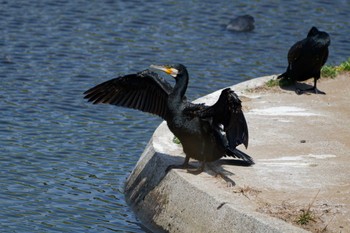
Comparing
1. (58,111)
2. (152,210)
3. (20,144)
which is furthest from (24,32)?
(152,210)

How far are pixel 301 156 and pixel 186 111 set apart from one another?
59.1 inches

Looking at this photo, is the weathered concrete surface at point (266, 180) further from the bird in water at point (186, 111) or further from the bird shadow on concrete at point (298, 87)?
the bird shadow on concrete at point (298, 87)

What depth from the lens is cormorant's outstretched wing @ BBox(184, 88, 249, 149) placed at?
950 centimetres

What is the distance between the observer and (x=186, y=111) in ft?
32.9

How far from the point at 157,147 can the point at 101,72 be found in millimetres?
5733

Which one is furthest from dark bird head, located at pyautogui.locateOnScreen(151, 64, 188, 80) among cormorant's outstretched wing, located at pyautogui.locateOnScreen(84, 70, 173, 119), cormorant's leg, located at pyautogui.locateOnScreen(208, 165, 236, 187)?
cormorant's leg, located at pyautogui.locateOnScreen(208, 165, 236, 187)

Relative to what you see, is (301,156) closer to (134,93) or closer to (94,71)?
(134,93)

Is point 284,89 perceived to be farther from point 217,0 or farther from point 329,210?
point 217,0

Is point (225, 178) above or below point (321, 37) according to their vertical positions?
below

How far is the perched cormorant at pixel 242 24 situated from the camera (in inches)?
771

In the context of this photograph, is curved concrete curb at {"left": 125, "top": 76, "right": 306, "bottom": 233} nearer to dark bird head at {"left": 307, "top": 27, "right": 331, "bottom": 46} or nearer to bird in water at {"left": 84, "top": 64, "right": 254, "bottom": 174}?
bird in water at {"left": 84, "top": 64, "right": 254, "bottom": 174}

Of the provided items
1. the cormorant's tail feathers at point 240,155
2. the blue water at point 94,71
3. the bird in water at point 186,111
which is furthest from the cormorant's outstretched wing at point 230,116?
the blue water at point 94,71

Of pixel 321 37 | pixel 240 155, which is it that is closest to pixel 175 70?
pixel 240 155

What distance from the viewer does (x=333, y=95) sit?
1304cm
